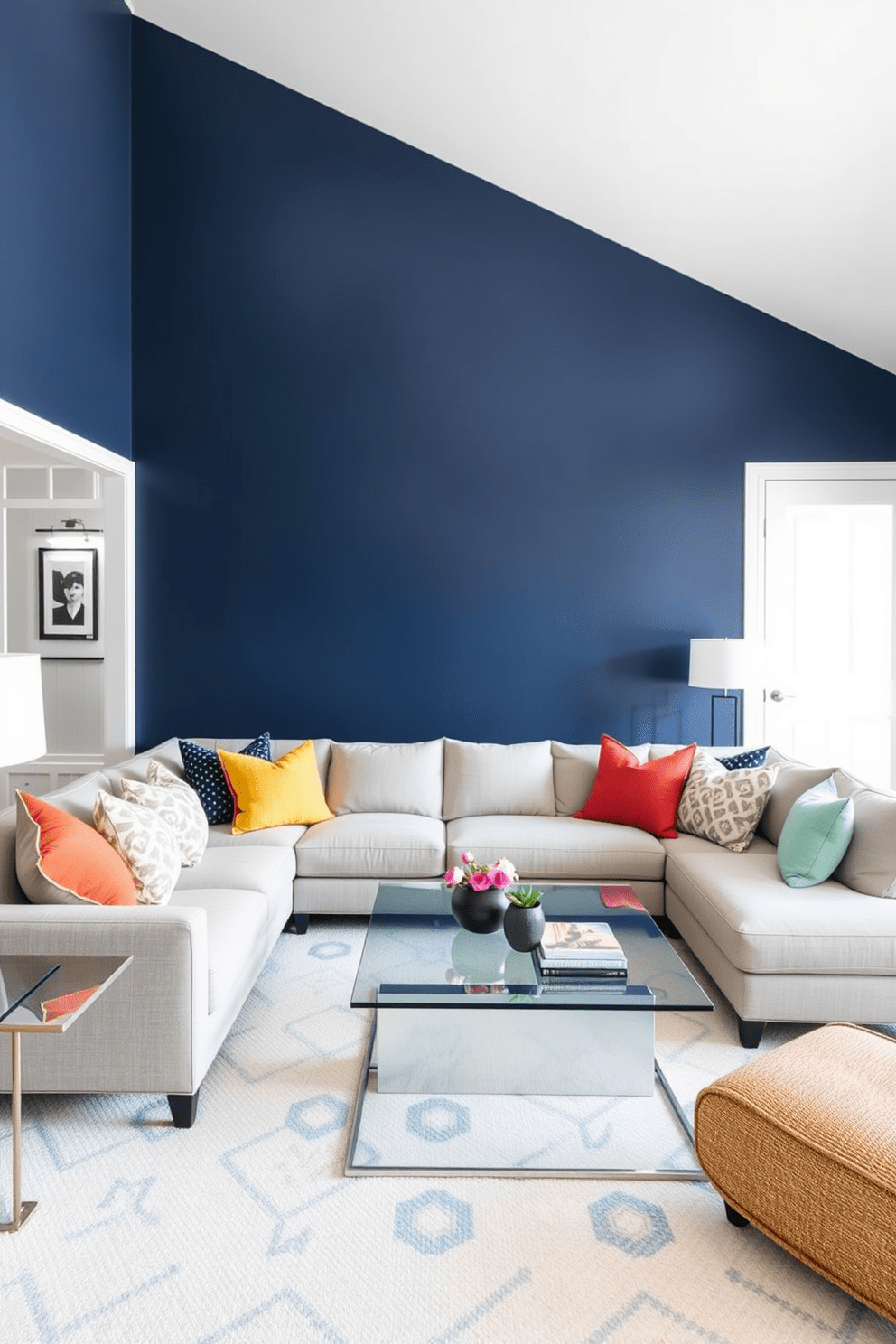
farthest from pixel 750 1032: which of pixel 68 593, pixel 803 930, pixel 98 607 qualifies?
pixel 68 593

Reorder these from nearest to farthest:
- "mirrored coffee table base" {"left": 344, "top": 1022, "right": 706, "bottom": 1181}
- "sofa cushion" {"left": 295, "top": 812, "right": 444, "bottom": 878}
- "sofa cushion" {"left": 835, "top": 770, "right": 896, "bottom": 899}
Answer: "mirrored coffee table base" {"left": 344, "top": 1022, "right": 706, "bottom": 1181}
"sofa cushion" {"left": 835, "top": 770, "right": 896, "bottom": 899}
"sofa cushion" {"left": 295, "top": 812, "right": 444, "bottom": 878}

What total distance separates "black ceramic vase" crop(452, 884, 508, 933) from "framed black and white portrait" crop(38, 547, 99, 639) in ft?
9.98

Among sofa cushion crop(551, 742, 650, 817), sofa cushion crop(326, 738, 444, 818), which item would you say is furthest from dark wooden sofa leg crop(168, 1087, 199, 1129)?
sofa cushion crop(551, 742, 650, 817)

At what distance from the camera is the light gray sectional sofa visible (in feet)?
7.30

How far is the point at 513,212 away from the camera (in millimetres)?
4605

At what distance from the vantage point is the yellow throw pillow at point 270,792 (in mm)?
3783

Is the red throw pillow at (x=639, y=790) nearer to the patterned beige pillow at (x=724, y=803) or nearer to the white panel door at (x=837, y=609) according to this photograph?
the patterned beige pillow at (x=724, y=803)

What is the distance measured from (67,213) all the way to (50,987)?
11.1 feet

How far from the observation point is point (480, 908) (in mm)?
2588

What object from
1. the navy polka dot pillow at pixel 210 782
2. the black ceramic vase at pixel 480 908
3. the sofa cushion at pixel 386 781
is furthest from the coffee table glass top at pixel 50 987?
the sofa cushion at pixel 386 781

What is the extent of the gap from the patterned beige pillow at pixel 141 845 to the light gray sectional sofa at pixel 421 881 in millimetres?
135

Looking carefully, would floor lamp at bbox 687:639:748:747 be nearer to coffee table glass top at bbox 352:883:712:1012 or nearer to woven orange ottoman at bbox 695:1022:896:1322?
coffee table glass top at bbox 352:883:712:1012

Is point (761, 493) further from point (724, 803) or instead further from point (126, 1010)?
point (126, 1010)

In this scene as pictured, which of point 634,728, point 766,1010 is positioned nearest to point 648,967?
point 766,1010
